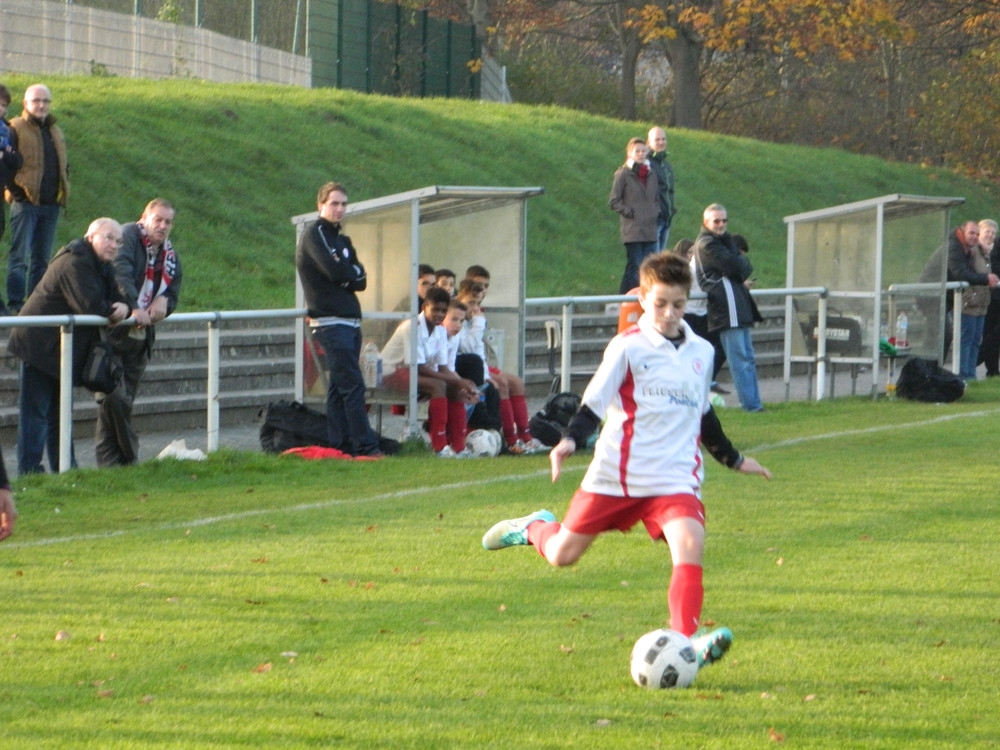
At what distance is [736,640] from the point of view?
22.1ft

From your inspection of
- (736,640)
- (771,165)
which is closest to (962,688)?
(736,640)

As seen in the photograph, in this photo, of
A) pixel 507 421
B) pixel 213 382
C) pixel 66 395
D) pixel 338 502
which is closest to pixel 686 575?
pixel 338 502

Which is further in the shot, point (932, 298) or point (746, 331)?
point (932, 298)

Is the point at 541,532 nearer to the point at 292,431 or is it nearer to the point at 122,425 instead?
the point at 122,425

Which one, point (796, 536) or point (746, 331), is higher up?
point (746, 331)

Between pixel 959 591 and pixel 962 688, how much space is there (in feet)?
5.90

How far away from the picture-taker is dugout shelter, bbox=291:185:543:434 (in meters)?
13.7

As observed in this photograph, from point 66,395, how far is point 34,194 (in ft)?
15.8

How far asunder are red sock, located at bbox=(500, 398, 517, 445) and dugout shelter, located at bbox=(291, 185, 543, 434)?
32.8 inches

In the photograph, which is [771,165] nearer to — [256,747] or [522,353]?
[522,353]

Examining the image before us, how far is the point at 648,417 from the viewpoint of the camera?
6.46 meters

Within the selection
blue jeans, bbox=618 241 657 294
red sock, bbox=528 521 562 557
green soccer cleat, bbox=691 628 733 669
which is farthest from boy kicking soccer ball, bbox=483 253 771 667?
blue jeans, bbox=618 241 657 294

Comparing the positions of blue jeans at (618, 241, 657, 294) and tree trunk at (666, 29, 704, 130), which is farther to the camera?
tree trunk at (666, 29, 704, 130)

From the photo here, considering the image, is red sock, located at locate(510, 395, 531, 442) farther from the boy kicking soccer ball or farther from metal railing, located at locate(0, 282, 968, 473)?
the boy kicking soccer ball
